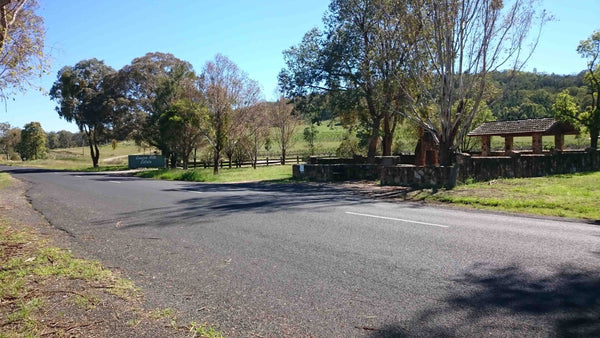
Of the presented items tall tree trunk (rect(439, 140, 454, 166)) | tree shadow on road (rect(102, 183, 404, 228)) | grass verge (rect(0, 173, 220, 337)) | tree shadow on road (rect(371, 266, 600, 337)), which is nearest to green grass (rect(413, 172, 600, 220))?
tall tree trunk (rect(439, 140, 454, 166))

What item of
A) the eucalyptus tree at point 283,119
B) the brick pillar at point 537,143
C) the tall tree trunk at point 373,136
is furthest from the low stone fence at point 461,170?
the eucalyptus tree at point 283,119

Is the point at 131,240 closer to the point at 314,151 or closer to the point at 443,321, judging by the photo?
the point at 443,321

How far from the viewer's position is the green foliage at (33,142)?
8188cm

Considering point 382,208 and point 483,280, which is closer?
point 483,280

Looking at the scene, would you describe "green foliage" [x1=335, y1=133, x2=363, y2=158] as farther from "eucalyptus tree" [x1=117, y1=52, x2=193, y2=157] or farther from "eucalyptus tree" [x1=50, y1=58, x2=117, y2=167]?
"eucalyptus tree" [x1=50, y1=58, x2=117, y2=167]

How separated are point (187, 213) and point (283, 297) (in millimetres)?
7101

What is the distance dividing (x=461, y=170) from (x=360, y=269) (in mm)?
13759

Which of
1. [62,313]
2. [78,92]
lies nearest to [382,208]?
[62,313]

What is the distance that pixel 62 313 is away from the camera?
4684mm

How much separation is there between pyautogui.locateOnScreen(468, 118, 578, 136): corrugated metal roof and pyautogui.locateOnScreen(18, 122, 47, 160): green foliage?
79069 millimetres

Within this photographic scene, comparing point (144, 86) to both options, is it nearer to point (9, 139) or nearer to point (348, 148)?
point (348, 148)

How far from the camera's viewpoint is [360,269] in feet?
19.9

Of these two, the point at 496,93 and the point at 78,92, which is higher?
the point at 78,92

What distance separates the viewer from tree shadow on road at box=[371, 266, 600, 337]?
4070 millimetres
